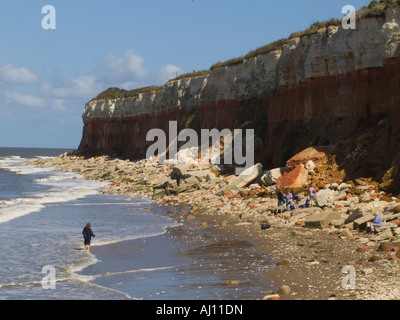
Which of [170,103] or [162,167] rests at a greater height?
[170,103]

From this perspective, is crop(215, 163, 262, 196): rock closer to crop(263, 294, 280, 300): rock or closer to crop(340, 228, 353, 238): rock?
crop(340, 228, 353, 238): rock

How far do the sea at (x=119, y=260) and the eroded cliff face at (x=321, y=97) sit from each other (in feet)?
37.0

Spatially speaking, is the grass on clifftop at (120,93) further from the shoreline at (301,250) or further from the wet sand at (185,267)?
the wet sand at (185,267)

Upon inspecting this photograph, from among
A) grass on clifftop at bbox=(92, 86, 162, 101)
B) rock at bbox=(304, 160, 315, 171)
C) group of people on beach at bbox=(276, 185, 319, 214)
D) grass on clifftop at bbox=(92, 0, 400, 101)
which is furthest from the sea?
grass on clifftop at bbox=(92, 86, 162, 101)

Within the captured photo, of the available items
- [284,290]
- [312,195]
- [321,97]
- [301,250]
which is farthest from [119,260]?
[321,97]

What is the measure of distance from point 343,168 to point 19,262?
60.2 feet

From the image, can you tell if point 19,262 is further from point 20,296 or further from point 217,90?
point 217,90

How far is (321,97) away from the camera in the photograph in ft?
120

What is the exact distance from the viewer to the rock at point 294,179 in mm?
29219

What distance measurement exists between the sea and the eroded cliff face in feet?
37.0

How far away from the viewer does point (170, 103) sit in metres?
73.9
